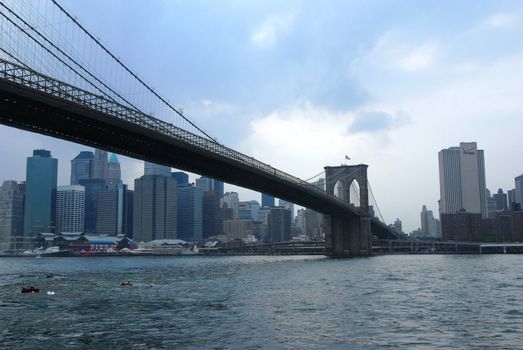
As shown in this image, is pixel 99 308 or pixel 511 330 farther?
pixel 99 308

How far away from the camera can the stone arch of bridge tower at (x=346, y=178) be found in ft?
398

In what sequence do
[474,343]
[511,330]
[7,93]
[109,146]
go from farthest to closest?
[109,146], [7,93], [511,330], [474,343]

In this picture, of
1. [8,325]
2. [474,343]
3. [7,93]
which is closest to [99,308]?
[8,325]

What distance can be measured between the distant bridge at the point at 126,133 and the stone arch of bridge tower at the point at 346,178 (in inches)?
675

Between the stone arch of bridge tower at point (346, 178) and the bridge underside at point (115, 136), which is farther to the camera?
the stone arch of bridge tower at point (346, 178)

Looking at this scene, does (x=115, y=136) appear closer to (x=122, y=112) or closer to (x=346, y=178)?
(x=122, y=112)

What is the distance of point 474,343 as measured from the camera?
702 inches

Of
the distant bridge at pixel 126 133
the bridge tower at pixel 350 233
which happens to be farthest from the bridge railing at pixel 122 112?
the bridge tower at pixel 350 233

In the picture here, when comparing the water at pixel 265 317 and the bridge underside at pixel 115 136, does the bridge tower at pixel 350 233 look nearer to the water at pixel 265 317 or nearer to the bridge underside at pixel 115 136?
the bridge underside at pixel 115 136

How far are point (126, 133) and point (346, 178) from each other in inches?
3084

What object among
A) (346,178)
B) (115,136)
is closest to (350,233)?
(346,178)

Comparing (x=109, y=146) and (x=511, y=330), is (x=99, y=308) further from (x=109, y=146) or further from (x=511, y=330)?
(x=109, y=146)

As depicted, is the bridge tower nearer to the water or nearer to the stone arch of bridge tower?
the stone arch of bridge tower

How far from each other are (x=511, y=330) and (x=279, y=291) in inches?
630
